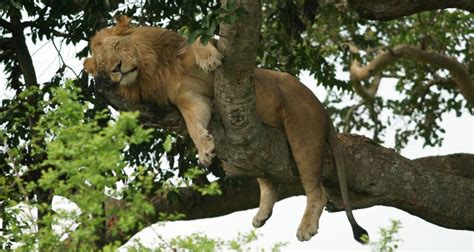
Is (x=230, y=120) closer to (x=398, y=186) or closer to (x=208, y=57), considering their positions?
(x=208, y=57)

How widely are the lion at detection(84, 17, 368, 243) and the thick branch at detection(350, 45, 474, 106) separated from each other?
3.73 metres

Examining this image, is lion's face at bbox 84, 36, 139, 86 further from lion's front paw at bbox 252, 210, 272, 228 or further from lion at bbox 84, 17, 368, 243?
lion's front paw at bbox 252, 210, 272, 228

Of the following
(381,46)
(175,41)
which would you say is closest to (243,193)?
(175,41)

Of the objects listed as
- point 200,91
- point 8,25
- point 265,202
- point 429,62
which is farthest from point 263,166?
point 429,62

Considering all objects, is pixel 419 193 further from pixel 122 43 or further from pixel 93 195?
pixel 93 195

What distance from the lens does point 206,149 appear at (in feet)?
19.5

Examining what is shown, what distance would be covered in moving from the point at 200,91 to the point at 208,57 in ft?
1.37

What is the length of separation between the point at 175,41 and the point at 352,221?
62.5 inches

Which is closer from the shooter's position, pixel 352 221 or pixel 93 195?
pixel 93 195

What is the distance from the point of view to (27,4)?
24.5ft

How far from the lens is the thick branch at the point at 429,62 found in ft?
34.0

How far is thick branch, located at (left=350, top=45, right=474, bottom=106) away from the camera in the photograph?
10.4 meters

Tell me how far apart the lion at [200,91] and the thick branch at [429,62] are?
373cm

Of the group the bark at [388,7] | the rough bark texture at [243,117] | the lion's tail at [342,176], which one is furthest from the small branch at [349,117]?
the rough bark texture at [243,117]
